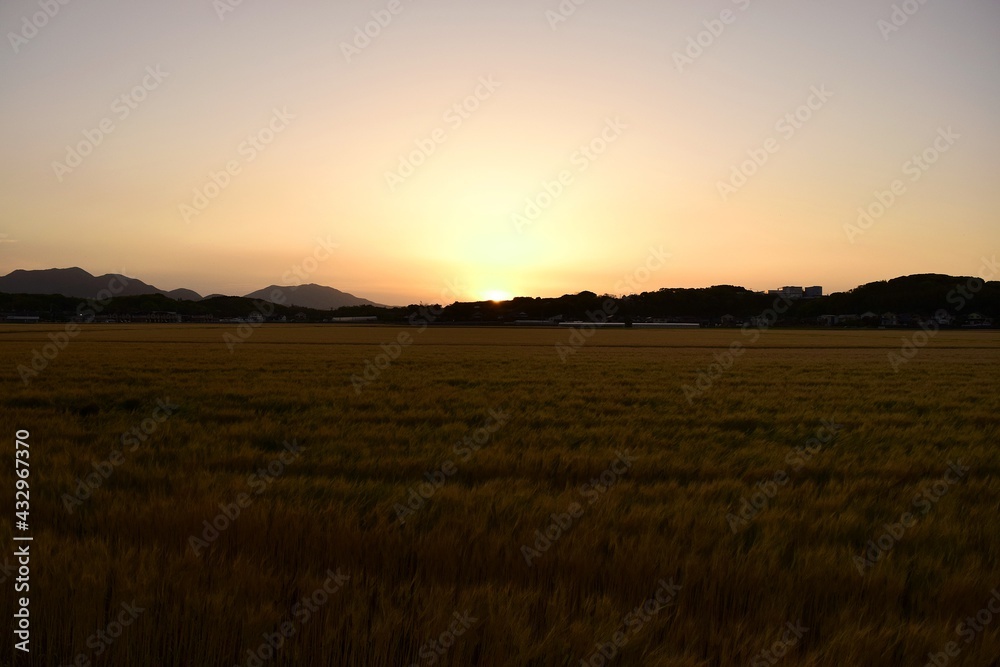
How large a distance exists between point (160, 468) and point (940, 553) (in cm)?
740

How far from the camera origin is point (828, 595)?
3.47 meters

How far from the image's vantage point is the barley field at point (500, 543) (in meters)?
2.77

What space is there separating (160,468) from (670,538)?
5.43m

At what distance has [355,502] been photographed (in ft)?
16.4

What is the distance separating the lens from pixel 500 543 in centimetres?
403

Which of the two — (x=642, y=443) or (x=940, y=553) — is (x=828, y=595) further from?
(x=642, y=443)

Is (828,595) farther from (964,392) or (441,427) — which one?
(964,392)

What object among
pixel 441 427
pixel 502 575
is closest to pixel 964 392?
pixel 441 427

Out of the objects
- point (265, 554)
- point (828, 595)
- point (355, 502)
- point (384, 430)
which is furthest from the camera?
point (384, 430)

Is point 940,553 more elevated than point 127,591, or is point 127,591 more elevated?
point 127,591

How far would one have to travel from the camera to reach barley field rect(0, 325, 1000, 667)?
2773 millimetres

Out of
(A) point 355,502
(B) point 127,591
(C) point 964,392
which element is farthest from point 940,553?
(C) point 964,392

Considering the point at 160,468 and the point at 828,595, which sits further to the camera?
the point at 160,468

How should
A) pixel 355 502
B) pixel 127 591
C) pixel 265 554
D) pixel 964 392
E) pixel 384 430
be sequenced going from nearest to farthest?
1. pixel 127 591
2. pixel 265 554
3. pixel 355 502
4. pixel 384 430
5. pixel 964 392
